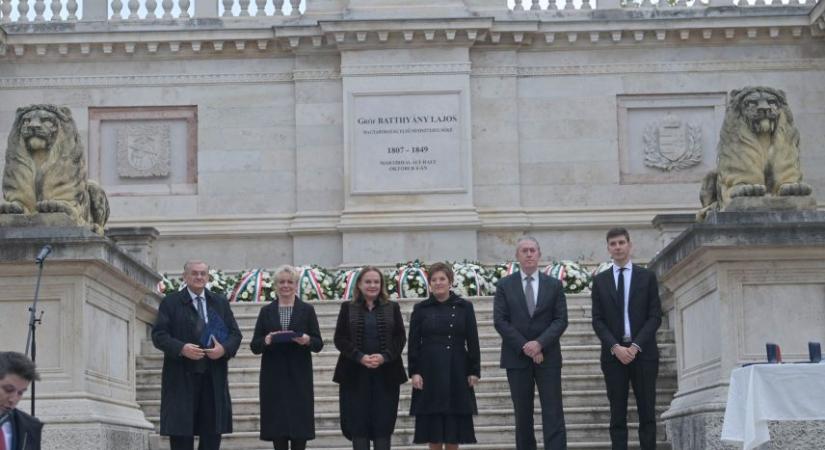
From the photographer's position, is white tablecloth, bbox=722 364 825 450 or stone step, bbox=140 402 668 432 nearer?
white tablecloth, bbox=722 364 825 450

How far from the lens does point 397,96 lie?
2216 cm

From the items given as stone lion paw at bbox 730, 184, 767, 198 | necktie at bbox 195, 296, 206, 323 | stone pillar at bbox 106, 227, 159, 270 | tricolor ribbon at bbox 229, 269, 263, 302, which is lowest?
necktie at bbox 195, 296, 206, 323

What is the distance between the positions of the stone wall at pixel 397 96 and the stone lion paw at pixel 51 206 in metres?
8.67

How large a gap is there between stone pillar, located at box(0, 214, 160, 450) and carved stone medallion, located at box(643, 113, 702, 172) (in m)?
10.8

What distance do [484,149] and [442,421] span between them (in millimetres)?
10574

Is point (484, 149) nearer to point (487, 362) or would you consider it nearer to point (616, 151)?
point (616, 151)

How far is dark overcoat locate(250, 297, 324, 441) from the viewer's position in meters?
12.1

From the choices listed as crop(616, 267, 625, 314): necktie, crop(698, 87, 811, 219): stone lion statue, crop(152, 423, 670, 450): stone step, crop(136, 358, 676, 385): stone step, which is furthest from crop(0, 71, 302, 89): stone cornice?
crop(616, 267, 625, 314): necktie

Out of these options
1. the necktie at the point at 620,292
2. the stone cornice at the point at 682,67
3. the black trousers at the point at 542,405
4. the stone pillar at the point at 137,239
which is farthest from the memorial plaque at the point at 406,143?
the black trousers at the point at 542,405

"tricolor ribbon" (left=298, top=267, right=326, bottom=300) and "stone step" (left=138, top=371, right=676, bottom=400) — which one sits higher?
"tricolor ribbon" (left=298, top=267, right=326, bottom=300)

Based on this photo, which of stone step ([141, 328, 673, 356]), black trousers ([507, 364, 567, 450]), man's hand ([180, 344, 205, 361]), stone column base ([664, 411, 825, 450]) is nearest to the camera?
stone column base ([664, 411, 825, 450])

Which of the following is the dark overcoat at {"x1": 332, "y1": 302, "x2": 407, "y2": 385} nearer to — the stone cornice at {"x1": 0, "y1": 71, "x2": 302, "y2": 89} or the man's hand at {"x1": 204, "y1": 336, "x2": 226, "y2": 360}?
the man's hand at {"x1": 204, "y1": 336, "x2": 226, "y2": 360}

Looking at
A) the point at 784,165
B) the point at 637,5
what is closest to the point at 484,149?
the point at 637,5

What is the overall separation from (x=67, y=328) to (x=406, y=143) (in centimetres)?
980
